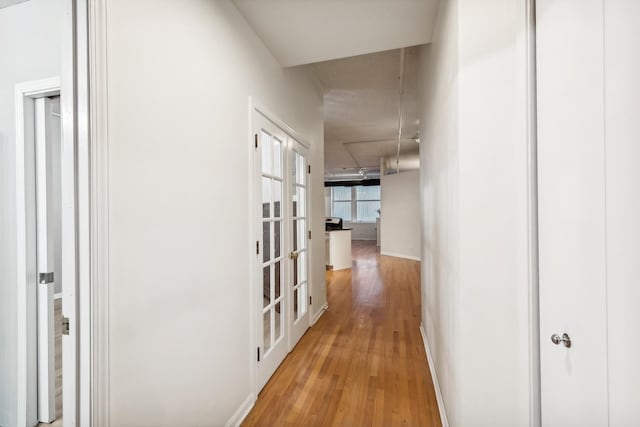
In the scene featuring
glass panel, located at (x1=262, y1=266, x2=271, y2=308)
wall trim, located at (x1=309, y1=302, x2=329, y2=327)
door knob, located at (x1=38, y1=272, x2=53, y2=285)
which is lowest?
wall trim, located at (x1=309, y1=302, x2=329, y2=327)

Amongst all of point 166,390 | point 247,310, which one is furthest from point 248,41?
point 166,390

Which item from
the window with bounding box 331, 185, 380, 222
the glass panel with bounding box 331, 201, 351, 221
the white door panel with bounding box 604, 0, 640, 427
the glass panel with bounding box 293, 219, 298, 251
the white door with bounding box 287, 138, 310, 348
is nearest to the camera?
the white door panel with bounding box 604, 0, 640, 427

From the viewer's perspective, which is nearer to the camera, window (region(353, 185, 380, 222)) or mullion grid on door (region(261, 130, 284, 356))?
mullion grid on door (region(261, 130, 284, 356))

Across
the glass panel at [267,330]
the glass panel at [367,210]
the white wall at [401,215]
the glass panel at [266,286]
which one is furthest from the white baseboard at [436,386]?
the glass panel at [367,210]

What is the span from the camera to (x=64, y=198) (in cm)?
93

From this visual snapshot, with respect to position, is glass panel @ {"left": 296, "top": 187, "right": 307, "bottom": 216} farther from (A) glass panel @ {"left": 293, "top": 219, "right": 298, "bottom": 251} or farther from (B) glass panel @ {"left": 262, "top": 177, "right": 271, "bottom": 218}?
(B) glass panel @ {"left": 262, "top": 177, "right": 271, "bottom": 218}

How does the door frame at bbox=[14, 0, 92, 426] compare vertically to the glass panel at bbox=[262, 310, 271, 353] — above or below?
above

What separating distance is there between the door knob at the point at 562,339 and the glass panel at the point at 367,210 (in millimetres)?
12024

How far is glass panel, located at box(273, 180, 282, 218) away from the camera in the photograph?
7.70 feet

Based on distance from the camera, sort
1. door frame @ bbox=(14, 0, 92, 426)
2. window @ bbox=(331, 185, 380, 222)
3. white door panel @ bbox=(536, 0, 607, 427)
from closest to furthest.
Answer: white door panel @ bbox=(536, 0, 607, 427), door frame @ bbox=(14, 0, 92, 426), window @ bbox=(331, 185, 380, 222)

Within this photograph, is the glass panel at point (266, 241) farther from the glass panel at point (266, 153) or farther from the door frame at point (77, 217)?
the door frame at point (77, 217)

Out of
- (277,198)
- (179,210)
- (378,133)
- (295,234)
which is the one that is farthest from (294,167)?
(378,133)

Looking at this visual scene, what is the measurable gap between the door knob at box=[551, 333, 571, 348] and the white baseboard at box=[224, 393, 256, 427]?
1.71 meters

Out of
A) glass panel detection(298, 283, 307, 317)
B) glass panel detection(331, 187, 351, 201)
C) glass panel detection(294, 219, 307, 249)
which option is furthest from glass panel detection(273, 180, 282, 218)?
glass panel detection(331, 187, 351, 201)
